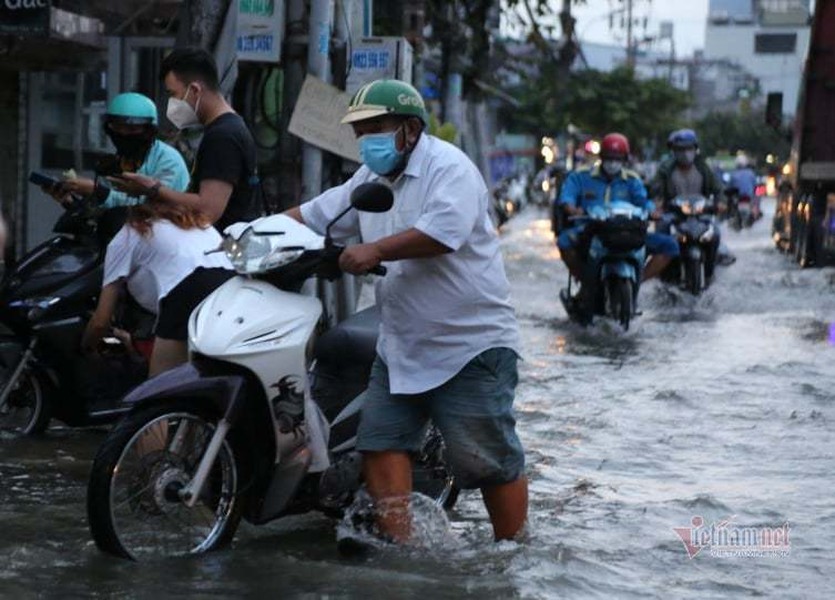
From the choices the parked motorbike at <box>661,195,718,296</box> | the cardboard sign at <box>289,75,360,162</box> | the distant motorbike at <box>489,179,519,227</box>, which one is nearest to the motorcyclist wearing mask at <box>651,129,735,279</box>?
the parked motorbike at <box>661,195,718,296</box>

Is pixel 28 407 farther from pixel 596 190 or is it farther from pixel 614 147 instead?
pixel 596 190

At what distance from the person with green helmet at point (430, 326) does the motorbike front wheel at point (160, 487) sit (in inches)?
18.5

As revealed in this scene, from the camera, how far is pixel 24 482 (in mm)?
7316

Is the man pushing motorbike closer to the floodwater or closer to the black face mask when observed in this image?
the floodwater

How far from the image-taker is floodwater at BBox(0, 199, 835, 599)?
225 inches

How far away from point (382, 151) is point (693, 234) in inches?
435

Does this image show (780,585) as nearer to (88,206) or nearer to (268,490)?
(268,490)

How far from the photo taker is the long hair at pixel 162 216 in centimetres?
684

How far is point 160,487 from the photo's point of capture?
5703 mm

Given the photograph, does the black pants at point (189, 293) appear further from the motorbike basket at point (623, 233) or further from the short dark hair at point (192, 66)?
the motorbike basket at point (623, 233)

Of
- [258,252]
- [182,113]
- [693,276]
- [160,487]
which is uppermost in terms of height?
[182,113]

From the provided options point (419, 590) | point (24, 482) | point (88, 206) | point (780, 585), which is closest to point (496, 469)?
point (419, 590)

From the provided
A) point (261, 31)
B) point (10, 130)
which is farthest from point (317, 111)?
point (10, 130)

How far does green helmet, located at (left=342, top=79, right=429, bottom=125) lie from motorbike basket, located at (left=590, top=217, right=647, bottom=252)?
26.6ft
